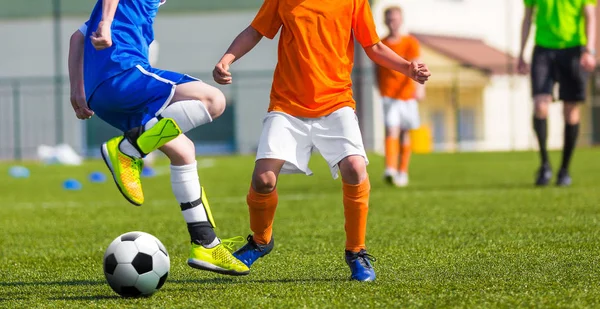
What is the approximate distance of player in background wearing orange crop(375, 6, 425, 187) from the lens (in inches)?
435

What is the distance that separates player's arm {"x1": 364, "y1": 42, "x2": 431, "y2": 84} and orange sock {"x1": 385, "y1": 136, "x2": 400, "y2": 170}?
6.08 metres

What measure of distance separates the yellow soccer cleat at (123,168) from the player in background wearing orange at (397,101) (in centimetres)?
667

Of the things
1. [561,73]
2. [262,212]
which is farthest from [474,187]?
[262,212]

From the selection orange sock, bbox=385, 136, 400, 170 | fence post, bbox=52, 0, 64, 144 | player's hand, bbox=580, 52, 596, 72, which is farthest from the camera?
fence post, bbox=52, 0, 64, 144

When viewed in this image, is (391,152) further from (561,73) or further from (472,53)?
(472,53)

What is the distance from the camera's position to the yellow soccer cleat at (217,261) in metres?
4.52

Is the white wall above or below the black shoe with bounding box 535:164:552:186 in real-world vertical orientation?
below

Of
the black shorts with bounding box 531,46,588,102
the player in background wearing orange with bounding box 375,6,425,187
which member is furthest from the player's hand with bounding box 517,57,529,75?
the player in background wearing orange with bounding box 375,6,425,187

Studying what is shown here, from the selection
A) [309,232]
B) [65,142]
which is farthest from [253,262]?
[65,142]

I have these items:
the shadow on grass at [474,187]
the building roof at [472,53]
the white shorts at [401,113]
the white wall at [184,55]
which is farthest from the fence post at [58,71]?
the shadow on grass at [474,187]

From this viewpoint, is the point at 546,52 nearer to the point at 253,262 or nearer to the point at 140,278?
the point at 253,262

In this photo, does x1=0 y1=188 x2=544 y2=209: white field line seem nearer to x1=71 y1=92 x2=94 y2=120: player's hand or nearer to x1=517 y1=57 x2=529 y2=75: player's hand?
x1=517 y1=57 x2=529 y2=75: player's hand

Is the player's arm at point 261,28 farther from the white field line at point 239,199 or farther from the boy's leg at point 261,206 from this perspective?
the white field line at point 239,199

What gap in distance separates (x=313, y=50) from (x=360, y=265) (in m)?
1.02
